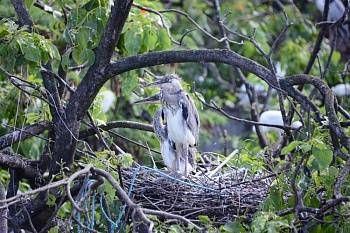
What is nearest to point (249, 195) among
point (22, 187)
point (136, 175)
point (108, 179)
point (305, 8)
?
point (136, 175)

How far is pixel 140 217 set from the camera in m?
3.29

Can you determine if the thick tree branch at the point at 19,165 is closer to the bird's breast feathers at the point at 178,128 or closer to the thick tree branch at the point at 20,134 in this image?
the thick tree branch at the point at 20,134

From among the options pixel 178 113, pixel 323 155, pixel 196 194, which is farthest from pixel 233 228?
pixel 178 113

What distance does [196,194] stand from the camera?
15.0 ft

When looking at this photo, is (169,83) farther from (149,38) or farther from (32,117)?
(32,117)

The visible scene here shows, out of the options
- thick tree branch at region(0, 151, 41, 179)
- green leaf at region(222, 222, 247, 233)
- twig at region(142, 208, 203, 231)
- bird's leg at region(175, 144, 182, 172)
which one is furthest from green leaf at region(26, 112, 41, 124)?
twig at region(142, 208, 203, 231)

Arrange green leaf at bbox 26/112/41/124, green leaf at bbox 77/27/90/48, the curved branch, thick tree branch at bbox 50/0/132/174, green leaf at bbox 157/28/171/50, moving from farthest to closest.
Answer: green leaf at bbox 157/28/171/50
green leaf at bbox 26/112/41/124
green leaf at bbox 77/27/90/48
thick tree branch at bbox 50/0/132/174
the curved branch

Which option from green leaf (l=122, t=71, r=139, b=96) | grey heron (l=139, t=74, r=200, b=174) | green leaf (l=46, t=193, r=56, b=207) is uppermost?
green leaf (l=122, t=71, r=139, b=96)

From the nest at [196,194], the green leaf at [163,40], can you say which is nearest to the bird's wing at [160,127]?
the nest at [196,194]

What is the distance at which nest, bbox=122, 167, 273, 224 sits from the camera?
4.42 metres

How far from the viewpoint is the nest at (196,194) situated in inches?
174

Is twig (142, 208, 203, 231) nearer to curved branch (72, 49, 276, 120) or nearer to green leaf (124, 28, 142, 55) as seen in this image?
curved branch (72, 49, 276, 120)

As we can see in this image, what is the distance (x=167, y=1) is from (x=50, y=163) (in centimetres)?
432

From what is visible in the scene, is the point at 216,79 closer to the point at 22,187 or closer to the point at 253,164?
the point at 22,187
